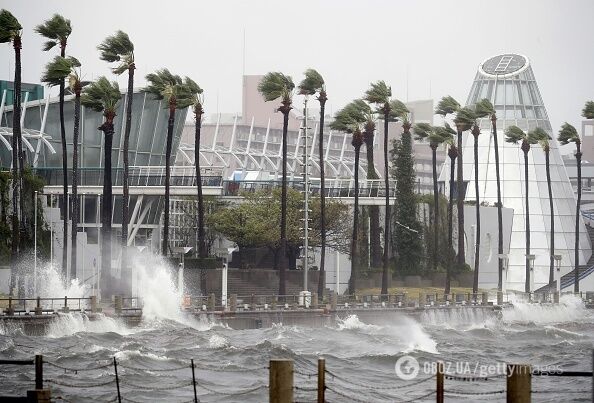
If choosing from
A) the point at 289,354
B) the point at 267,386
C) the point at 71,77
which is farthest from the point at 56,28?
the point at 267,386

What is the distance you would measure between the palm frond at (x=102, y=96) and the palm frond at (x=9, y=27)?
20.3ft

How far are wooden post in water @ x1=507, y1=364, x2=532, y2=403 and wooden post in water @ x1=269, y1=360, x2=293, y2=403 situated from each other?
4006 millimetres

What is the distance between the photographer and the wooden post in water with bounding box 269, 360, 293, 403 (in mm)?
28781

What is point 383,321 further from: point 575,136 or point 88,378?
point 575,136

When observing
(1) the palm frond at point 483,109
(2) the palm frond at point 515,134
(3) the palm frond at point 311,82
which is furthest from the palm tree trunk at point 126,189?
(2) the palm frond at point 515,134

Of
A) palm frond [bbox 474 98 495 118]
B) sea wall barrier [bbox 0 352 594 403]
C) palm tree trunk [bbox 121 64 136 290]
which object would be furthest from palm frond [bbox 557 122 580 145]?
sea wall barrier [bbox 0 352 594 403]

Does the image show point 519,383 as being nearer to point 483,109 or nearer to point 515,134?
point 483,109

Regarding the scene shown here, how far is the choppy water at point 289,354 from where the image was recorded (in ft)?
144

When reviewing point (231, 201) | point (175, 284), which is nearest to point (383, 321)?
point (175, 284)

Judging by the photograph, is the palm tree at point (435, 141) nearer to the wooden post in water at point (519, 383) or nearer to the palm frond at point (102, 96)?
the palm frond at point (102, 96)

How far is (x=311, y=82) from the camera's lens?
93688 mm

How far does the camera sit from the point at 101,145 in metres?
107

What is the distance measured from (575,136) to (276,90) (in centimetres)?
3763

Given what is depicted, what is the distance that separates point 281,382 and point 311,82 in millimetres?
65683
